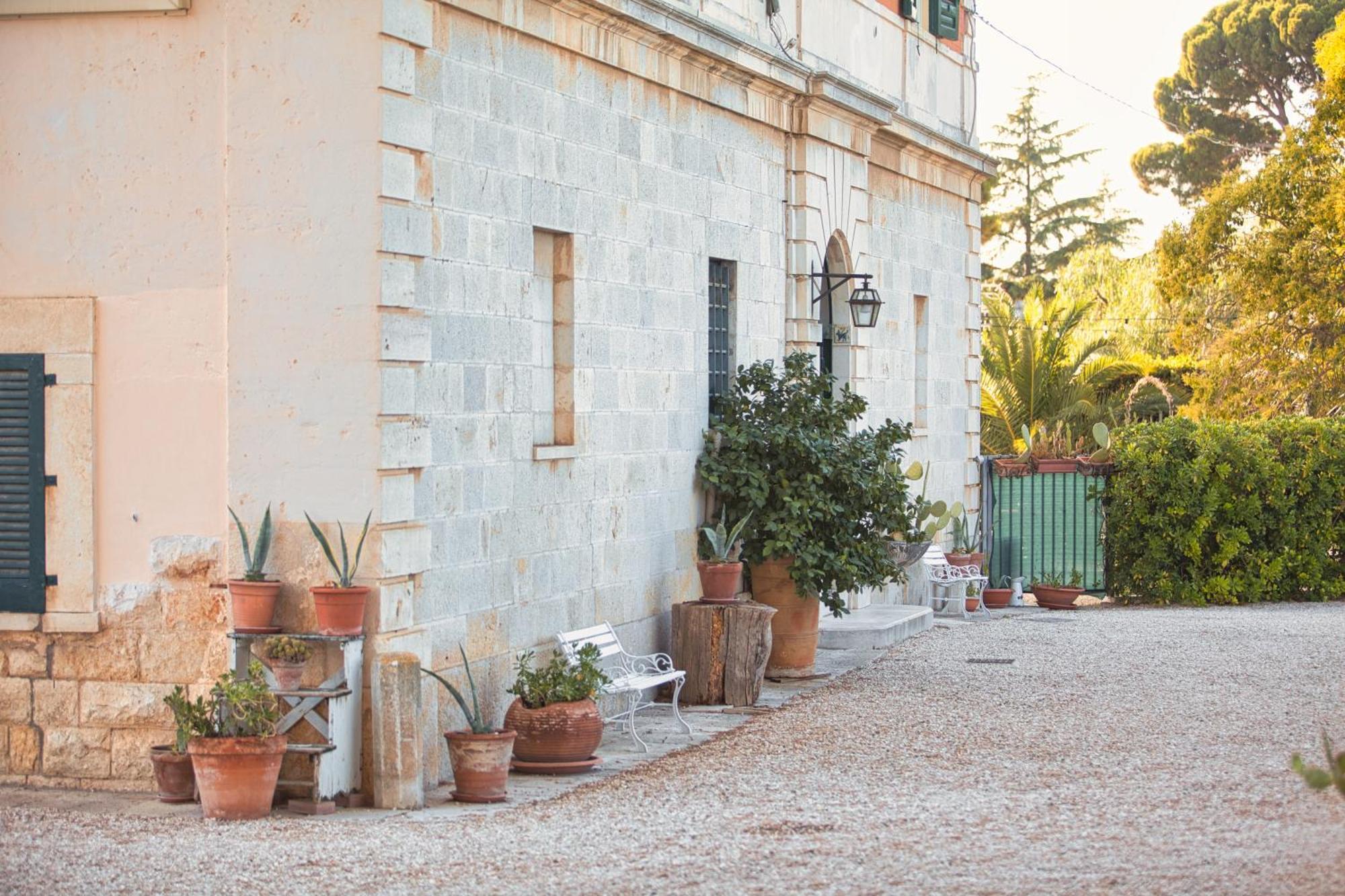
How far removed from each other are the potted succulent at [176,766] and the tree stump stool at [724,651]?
3897 millimetres

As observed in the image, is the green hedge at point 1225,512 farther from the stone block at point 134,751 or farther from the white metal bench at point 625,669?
the stone block at point 134,751

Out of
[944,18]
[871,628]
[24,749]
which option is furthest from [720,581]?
[944,18]

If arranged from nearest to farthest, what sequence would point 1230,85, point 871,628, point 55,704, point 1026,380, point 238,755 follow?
point 238,755 < point 55,704 < point 871,628 < point 1026,380 < point 1230,85

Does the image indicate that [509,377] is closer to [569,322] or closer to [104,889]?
[569,322]

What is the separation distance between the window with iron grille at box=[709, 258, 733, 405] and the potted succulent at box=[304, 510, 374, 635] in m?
4.94

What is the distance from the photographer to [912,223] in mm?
17672

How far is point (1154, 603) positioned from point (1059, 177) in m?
35.9

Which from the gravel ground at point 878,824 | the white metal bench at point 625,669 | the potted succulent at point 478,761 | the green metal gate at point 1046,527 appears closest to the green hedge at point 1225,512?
the green metal gate at point 1046,527

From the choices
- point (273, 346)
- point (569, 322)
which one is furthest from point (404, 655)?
point (569, 322)

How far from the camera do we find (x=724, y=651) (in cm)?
1165

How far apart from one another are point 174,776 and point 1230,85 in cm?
3942

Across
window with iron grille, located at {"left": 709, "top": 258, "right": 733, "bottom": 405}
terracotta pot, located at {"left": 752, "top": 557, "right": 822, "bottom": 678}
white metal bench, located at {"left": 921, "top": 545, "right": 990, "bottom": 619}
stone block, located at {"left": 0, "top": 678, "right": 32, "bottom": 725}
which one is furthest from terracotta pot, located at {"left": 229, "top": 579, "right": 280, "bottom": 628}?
white metal bench, located at {"left": 921, "top": 545, "right": 990, "bottom": 619}

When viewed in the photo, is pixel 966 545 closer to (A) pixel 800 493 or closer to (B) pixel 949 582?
(B) pixel 949 582

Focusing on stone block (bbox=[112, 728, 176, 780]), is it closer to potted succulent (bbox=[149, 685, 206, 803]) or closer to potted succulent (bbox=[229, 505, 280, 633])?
potted succulent (bbox=[149, 685, 206, 803])
